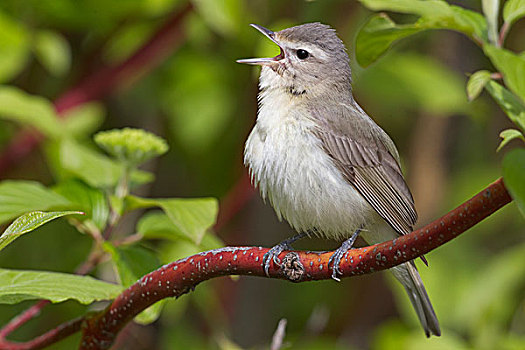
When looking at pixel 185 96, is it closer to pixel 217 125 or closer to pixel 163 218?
pixel 217 125

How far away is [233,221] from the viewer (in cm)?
381

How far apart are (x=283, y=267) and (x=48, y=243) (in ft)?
7.59

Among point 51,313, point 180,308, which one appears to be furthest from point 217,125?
point 51,313

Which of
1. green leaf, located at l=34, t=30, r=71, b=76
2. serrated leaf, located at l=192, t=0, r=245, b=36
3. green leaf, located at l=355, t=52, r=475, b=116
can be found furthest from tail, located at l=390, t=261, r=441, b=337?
green leaf, located at l=34, t=30, r=71, b=76

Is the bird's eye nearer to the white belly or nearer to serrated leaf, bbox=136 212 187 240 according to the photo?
the white belly

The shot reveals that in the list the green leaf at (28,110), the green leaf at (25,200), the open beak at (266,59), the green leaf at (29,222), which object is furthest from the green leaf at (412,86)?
the green leaf at (29,222)

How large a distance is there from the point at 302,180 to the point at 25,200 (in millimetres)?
846

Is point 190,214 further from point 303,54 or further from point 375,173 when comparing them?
point 303,54

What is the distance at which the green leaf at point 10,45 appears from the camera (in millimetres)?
2826

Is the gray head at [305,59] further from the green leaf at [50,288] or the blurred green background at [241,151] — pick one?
the green leaf at [50,288]

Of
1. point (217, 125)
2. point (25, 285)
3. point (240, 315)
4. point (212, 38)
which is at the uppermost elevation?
point (25, 285)

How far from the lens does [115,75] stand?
3.14m

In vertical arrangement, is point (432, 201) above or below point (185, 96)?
below

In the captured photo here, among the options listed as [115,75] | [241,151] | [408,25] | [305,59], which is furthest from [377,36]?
[241,151]
